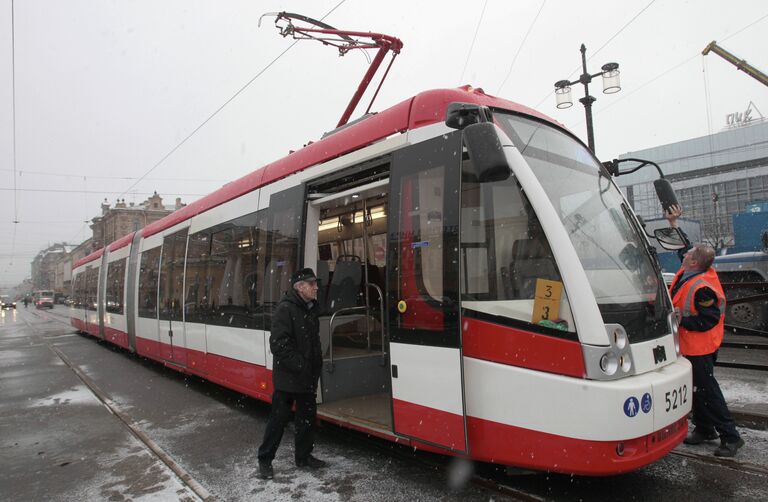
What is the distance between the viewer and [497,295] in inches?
138

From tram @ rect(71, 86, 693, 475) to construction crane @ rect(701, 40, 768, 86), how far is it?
14205mm

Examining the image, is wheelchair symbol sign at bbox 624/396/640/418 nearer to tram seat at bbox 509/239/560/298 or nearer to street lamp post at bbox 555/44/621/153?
tram seat at bbox 509/239/560/298

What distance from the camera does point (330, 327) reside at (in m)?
5.46

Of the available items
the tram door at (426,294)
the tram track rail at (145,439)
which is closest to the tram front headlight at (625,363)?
the tram door at (426,294)

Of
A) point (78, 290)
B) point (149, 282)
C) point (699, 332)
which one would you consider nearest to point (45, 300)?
point (78, 290)

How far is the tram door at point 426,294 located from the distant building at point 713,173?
167 feet

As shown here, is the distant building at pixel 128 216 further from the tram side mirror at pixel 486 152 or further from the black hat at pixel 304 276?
the tram side mirror at pixel 486 152

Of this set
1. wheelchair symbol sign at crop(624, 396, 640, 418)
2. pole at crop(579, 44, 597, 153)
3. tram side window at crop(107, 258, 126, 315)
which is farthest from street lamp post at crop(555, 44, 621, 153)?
tram side window at crop(107, 258, 126, 315)

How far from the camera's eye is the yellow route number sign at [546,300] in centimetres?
329

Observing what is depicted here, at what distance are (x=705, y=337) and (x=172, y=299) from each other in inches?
309

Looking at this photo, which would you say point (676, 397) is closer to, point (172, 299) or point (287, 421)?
point (287, 421)

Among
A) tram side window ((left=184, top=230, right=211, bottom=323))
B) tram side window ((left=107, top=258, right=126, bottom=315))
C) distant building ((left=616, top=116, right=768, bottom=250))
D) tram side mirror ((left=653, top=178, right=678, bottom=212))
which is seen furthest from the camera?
distant building ((left=616, top=116, right=768, bottom=250))

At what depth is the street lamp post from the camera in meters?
10.5

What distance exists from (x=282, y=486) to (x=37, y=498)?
2094mm
